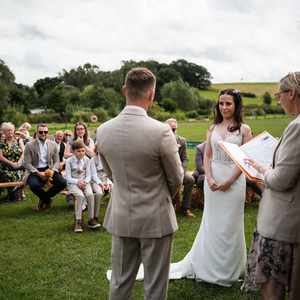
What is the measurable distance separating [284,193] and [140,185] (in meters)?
1.00

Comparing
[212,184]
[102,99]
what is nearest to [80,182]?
[212,184]

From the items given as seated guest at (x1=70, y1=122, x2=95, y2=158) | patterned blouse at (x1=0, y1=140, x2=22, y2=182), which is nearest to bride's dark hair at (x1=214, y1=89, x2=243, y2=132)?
seated guest at (x1=70, y1=122, x2=95, y2=158)

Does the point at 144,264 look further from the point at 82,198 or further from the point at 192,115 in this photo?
the point at 192,115

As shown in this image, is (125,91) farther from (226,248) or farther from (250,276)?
(226,248)

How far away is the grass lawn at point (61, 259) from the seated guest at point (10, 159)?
95cm

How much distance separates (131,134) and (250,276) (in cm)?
155

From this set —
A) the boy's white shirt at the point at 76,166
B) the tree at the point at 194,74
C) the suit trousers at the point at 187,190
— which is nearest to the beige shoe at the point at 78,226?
the boy's white shirt at the point at 76,166

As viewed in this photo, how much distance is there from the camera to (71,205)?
9.09 m

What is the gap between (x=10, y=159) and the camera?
952 centimetres

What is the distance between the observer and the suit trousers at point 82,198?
7.32 meters

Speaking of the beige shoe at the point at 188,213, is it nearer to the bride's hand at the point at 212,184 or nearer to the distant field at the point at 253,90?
the bride's hand at the point at 212,184

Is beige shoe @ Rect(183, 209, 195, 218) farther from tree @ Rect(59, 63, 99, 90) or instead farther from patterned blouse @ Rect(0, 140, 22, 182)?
tree @ Rect(59, 63, 99, 90)

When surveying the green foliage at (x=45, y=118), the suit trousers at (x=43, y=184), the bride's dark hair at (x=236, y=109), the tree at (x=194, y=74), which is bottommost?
the suit trousers at (x=43, y=184)

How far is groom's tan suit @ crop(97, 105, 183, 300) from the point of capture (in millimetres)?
2844
